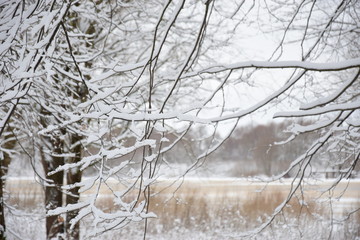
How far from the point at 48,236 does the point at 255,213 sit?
4.90 m

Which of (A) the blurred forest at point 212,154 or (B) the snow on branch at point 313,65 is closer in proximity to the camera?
(B) the snow on branch at point 313,65

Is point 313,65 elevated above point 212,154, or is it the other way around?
point 313,65

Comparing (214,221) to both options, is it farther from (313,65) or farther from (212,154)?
(313,65)

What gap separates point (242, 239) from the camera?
9.62ft

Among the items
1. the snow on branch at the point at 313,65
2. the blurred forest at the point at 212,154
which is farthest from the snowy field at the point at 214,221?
the snow on branch at the point at 313,65

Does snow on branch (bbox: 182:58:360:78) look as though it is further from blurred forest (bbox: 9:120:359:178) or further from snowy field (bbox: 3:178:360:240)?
snowy field (bbox: 3:178:360:240)

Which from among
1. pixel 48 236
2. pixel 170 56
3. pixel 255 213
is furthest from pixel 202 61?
pixel 255 213

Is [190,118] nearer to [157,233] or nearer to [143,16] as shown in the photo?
[143,16]

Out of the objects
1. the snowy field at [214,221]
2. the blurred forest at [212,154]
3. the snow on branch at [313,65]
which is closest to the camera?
the snow on branch at [313,65]

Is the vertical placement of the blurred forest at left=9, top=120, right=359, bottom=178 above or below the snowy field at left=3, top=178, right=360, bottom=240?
above

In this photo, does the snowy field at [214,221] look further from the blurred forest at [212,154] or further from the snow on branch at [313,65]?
the snow on branch at [313,65]

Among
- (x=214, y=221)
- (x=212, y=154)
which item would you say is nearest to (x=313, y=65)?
(x=212, y=154)

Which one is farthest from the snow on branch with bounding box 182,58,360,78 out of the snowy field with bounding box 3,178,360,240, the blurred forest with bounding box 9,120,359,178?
the snowy field with bounding box 3,178,360,240

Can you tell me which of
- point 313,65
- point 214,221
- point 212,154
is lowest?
point 214,221
